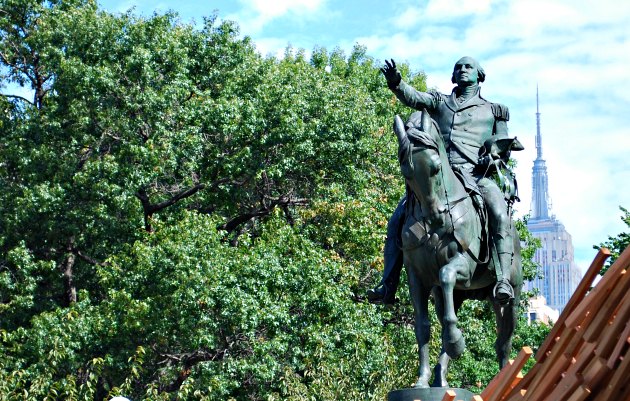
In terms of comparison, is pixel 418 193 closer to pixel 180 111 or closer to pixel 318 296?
pixel 318 296

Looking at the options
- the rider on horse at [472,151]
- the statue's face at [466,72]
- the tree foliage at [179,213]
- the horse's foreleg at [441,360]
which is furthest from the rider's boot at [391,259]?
the tree foliage at [179,213]

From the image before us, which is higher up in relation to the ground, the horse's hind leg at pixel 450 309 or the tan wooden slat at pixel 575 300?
the horse's hind leg at pixel 450 309

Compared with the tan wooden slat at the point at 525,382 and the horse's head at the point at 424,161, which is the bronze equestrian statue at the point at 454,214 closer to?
the horse's head at the point at 424,161

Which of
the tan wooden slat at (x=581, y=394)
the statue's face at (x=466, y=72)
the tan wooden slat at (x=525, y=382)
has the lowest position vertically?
the tan wooden slat at (x=581, y=394)

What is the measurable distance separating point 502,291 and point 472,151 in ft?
5.01

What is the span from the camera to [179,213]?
3061 cm

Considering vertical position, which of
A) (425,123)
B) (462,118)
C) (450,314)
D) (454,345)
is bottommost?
(454,345)

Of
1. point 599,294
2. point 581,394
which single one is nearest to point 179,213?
point 599,294

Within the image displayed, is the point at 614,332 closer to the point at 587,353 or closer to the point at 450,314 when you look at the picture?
the point at 587,353

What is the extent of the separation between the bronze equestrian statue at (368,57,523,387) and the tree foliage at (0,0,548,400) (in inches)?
455

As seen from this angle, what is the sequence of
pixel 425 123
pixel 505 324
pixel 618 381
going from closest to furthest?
pixel 618 381 < pixel 425 123 < pixel 505 324

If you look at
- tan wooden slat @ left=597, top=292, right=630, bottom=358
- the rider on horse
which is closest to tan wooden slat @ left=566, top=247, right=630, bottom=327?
tan wooden slat @ left=597, top=292, right=630, bottom=358

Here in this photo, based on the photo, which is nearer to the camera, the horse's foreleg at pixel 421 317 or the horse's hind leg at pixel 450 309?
the horse's hind leg at pixel 450 309

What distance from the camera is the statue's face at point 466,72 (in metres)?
13.8
